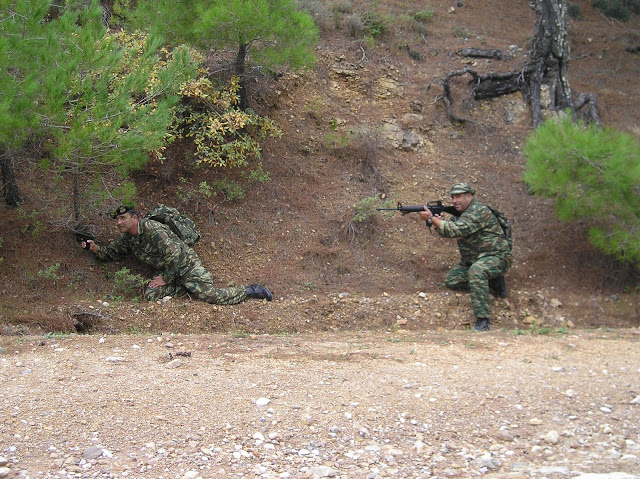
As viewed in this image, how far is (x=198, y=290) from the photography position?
267 inches

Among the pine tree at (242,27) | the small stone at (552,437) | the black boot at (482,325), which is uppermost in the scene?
the pine tree at (242,27)

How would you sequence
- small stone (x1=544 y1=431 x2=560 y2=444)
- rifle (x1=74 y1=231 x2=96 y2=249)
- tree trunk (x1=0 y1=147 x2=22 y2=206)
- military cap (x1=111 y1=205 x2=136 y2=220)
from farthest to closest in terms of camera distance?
rifle (x1=74 y1=231 x2=96 y2=249)
tree trunk (x1=0 y1=147 x2=22 y2=206)
military cap (x1=111 y1=205 x2=136 y2=220)
small stone (x1=544 y1=431 x2=560 y2=444)

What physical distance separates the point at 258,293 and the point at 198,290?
2.32ft

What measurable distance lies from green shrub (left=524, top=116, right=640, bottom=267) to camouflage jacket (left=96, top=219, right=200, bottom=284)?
447 cm

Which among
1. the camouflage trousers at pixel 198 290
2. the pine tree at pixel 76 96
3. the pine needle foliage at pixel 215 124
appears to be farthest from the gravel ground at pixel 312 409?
the pine needle foliage at pixel 215 124

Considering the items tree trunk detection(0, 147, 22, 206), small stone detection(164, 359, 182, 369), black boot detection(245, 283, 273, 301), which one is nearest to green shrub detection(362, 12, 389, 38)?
black boot detection(245, 283, 273, 301)

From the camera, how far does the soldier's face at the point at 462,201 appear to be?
7.08 metres

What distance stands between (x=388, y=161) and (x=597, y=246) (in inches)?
135

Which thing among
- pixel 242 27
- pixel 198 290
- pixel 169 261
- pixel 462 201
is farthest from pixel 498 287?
pixel 242 27

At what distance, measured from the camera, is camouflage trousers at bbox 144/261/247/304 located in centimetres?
677

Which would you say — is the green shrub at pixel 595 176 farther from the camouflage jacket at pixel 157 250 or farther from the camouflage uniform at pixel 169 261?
the camouflage jacket at pixel 157 250

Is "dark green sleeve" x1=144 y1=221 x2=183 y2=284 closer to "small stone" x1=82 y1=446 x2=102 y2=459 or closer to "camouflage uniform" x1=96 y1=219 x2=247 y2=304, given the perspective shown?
"camouflage uniform" x1=96 y1=219 x2=247 y2=304

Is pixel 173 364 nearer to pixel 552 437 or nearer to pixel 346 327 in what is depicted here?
pixel 346 327

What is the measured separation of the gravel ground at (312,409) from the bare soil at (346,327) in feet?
0.06
